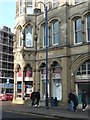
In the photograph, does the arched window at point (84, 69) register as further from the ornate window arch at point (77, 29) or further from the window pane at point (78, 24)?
the window pane at point (78, 24)

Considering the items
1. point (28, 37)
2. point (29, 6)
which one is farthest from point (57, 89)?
point (29, 6)

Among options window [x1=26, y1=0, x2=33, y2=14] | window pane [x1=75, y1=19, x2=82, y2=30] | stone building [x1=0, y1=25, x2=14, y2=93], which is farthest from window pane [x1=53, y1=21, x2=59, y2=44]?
stone building [x1=0, y1=25, x2=14, y2=93]

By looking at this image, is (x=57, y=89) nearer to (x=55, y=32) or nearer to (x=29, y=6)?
(x=55, y=32)

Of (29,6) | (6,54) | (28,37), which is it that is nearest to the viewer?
(28,37)

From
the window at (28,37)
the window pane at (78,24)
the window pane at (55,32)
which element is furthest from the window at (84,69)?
the window at (28,37)

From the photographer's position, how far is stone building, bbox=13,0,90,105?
104 ft

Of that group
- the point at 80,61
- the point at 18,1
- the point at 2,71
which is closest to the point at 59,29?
the point at 80,61

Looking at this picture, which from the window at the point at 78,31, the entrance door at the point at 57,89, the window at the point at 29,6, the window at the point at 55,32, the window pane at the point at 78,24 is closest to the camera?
the window at the point at 78,31

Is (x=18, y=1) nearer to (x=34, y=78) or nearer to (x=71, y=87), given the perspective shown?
(x=34, y=78)

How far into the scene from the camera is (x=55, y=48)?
34250 mm

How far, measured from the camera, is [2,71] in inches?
3723

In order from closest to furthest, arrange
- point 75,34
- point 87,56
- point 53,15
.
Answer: point 87,56
point 75,34
point 53,15

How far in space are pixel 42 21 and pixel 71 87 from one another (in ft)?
30.1

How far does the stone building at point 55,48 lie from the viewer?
1245 inches
